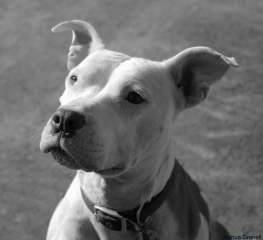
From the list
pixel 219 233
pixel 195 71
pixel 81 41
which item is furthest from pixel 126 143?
pixel 219 233

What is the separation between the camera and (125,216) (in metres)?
2.87

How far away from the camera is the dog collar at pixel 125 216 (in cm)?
283

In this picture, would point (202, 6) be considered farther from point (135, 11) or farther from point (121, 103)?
point (121, 103)

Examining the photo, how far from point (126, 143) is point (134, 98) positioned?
1.06ft

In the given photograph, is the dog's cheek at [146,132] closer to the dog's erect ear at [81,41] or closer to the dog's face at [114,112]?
the dog's face at [114,112]

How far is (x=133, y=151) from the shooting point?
2.62 metres

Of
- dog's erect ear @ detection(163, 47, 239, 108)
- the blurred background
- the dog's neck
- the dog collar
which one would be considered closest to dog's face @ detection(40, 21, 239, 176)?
dog's erect ear @ detection(163, 47, 239, 108)

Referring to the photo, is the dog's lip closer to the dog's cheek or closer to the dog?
the dog

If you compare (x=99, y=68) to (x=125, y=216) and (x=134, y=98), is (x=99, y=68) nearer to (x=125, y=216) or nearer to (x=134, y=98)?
(x=134, y=98)

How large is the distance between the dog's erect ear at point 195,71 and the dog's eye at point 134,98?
0.51m

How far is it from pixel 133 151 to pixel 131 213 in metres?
0.54

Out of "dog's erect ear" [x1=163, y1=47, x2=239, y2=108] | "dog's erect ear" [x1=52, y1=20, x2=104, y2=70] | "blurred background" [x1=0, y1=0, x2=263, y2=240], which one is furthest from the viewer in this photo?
"blurred background" [x1=0, y1=0, x2=263, y2=240]

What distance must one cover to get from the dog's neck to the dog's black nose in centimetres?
64

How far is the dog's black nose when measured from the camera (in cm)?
225
